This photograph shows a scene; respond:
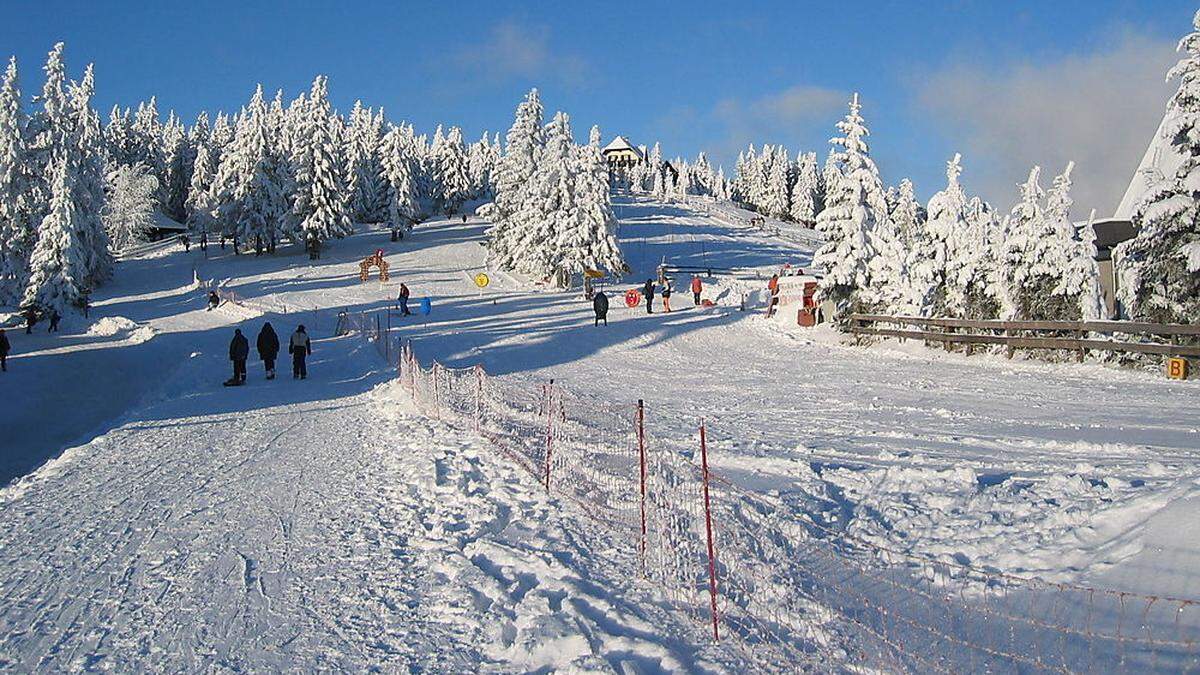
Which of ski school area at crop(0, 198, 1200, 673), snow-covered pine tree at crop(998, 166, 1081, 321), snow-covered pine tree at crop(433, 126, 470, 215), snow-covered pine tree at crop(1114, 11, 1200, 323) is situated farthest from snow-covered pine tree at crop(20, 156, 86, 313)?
snow-covered pine tree at crop(433, 126, 470, 215)

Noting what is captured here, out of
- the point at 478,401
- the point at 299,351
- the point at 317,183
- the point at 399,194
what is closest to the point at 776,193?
the point at 399,194

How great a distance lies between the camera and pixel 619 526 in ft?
25.1

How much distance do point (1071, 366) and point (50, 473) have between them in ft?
68.2

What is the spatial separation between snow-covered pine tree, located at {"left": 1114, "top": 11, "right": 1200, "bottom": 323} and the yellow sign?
1.98 metres

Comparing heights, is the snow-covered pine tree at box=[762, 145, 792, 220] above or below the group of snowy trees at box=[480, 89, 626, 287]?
above

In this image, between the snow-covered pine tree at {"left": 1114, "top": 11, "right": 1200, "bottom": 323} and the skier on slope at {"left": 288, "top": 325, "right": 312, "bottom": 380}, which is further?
the skier on slope at {"left": 288, "top": 325, "right": 312, "bottom": 380}

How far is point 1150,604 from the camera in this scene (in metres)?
5.13

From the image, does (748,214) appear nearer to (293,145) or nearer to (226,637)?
(293,145)

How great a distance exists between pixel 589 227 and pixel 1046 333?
97.5 ft

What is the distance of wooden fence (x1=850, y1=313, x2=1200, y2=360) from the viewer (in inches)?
674

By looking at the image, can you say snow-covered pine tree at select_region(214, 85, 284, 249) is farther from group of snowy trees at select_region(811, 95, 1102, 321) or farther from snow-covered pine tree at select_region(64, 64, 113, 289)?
group of snowy trees at select_region(811, 95, 1102, 321)

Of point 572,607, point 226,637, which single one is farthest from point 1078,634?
point 226,637

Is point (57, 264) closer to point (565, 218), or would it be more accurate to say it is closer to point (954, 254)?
point (565, 218)

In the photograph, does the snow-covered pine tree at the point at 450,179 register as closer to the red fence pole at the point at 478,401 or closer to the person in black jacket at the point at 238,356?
the person in black jacket at the point at 238,356
